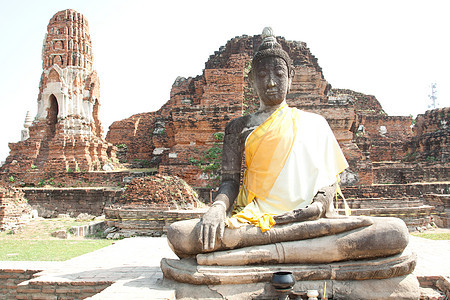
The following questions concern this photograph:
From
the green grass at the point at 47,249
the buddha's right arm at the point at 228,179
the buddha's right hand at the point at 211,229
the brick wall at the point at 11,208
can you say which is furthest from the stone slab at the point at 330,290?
the brick wall at the point at 11,208

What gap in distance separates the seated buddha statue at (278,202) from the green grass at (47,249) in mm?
3438

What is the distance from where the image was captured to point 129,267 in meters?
5.09

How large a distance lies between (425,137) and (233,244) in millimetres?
20033

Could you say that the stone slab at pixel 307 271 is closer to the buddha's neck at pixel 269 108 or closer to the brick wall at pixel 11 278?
the buddha's neck at pixel 269 108

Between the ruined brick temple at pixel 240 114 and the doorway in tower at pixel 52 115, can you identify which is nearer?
the ruined brick temple at pixel 240 114

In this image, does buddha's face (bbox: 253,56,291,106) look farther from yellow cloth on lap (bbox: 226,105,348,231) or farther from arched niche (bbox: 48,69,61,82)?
arched niche (bbox: 48,69,61,82)

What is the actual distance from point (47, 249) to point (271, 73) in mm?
5359

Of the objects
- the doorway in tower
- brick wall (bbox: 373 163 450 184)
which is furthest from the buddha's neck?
the doorway in tower

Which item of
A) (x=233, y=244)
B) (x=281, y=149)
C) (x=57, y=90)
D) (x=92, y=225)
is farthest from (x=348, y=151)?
(x=57, y=90)

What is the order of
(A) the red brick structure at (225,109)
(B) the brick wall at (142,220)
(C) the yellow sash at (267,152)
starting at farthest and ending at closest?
(A) the red brick structure at (225,109) < (B) the brick wall at (142,220) < (C) the yellow sash at (267,152)

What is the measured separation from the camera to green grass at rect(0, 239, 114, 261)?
6.50 m

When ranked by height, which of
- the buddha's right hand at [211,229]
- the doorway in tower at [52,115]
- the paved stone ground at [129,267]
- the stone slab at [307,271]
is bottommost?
the paved stone ground at [129,267]

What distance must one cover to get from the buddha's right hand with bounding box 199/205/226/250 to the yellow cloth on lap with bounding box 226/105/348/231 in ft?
0.87

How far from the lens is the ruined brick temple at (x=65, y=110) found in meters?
19.0
